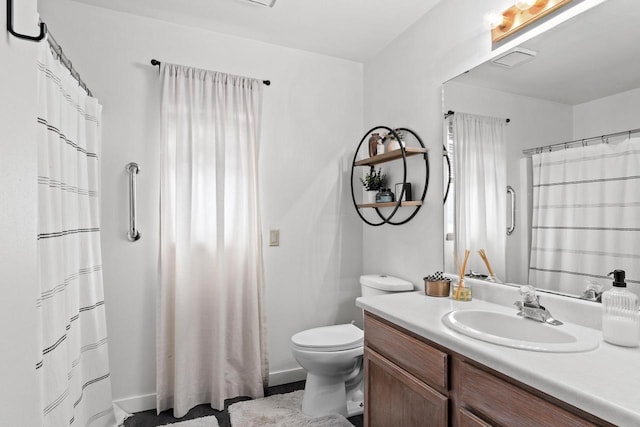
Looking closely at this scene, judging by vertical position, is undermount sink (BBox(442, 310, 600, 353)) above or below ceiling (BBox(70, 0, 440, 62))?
below

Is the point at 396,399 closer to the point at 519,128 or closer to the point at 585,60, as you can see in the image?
the point at 519,128

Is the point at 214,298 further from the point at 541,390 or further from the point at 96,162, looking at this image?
the point at 541,390

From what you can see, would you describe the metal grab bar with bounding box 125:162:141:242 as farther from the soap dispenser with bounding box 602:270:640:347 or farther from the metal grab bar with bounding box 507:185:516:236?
the soap dispenser with bounding box 602:270:640:347

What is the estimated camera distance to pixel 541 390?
3.04 ft

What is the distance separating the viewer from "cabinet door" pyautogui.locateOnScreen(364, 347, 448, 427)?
4.27ft

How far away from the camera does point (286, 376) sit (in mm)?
2584

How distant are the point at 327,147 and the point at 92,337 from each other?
194 centimetres

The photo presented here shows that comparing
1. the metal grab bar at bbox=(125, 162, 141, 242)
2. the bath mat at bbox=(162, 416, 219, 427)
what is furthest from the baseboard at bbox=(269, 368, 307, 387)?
the metal grab bar at bbox=(125, 162, 141, 242)

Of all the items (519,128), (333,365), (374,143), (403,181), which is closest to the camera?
(519,128)

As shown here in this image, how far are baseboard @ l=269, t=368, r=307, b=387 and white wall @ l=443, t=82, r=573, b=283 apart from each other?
1536mm

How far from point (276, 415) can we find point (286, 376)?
1.47 feet

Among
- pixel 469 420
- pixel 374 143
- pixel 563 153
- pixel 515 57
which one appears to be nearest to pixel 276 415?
pixel 469 420

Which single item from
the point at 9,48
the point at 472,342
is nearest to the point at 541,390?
the point at 472,342

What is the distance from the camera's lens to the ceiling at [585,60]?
4.24 ft
